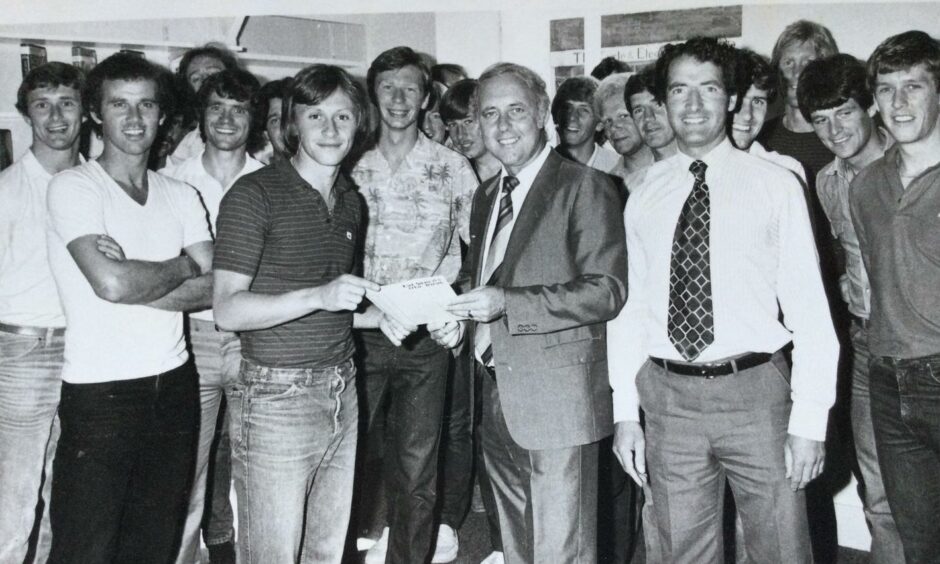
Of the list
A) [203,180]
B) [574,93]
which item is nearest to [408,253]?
[203,180]

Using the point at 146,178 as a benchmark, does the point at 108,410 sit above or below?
below

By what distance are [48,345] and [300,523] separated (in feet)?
4.41

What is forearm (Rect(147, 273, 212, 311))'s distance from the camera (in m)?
2.36

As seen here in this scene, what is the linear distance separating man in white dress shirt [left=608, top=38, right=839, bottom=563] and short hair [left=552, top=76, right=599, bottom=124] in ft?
5.53

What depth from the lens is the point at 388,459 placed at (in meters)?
3.21

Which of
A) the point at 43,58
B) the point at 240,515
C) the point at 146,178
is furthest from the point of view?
the point at 43,58

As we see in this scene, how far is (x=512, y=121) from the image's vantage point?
2.39 meters

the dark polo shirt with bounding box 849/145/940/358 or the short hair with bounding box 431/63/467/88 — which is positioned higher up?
the short hair with bounding box 431/63/467/88

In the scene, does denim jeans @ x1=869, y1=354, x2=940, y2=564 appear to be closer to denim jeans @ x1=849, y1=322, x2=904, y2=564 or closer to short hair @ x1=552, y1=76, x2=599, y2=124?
denim jeans @ x1=849, y1=322, x2=904, y2=564

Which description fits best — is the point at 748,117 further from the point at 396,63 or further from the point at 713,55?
the point at 396,63

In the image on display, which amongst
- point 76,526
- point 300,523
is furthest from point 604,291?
point 76,526

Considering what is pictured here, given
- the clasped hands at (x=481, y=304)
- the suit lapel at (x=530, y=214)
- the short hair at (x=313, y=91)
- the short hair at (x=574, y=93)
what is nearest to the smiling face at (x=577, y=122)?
the short hair at (x=574, y=93)

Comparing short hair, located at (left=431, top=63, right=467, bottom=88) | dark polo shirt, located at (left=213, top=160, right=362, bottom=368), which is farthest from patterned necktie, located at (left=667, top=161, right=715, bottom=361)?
short hair, located at (left=431, top=63, right=467, bottom=88)

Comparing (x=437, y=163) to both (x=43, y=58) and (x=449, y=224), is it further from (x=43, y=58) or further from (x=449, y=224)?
(x=43, y=58)
